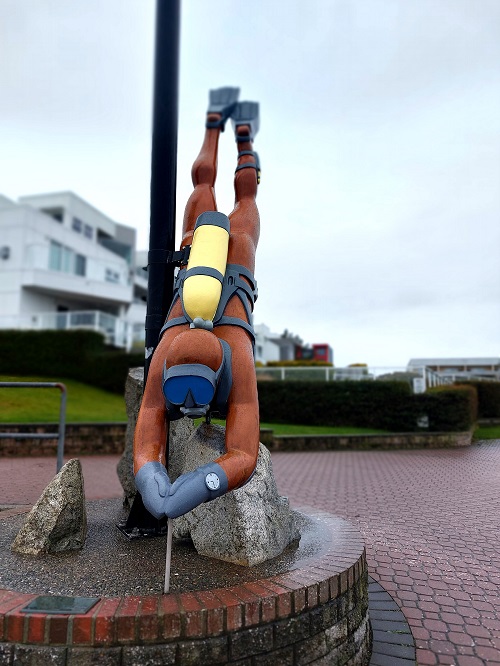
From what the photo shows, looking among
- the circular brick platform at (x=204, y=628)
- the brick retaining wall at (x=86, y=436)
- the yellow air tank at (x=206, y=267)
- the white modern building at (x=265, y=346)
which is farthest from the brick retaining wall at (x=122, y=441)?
the white modern building at (x=265, y=346)

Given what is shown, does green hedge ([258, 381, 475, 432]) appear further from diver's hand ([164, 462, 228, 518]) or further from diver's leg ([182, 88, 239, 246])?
diver's hand ([164, 462, 228, 518])

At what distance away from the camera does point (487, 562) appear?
4719mm

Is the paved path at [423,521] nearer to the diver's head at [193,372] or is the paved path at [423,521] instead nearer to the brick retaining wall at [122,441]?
the brick retaining wall at [122,441]

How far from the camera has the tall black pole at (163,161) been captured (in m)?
4.05

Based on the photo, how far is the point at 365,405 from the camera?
1617cm

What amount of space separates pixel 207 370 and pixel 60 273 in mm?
27852

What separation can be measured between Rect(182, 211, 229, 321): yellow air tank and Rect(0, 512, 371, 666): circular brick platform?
59.4 inches

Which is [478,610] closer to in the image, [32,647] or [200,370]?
[200,370]

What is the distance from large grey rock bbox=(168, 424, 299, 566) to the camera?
314 cm

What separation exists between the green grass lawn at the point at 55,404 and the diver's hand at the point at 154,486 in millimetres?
3271

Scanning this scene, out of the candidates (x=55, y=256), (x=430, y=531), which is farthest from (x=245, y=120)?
(x=55, y=256)

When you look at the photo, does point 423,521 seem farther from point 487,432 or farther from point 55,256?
point 55,256

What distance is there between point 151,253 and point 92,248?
3060 centimetres

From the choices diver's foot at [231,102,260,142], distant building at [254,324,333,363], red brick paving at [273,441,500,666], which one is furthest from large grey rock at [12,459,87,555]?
distant building at [254,324,333,363]
